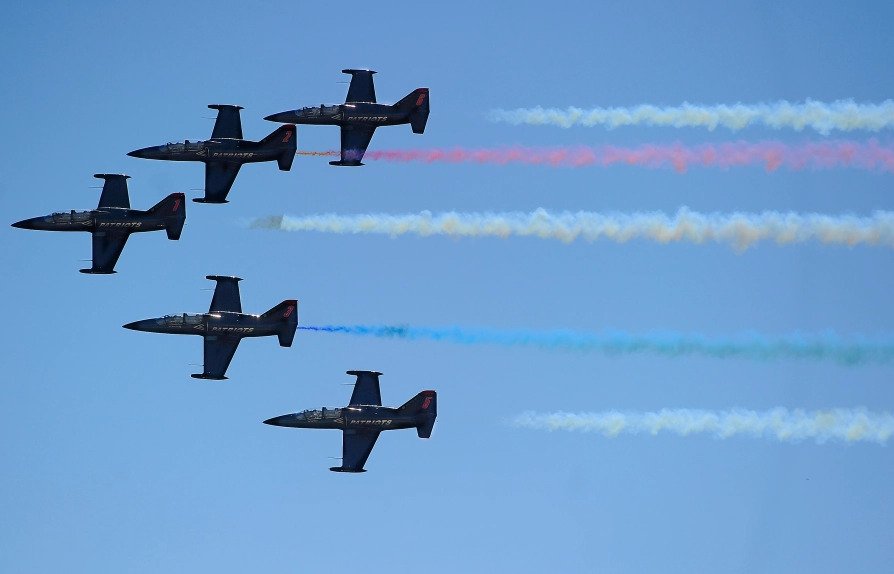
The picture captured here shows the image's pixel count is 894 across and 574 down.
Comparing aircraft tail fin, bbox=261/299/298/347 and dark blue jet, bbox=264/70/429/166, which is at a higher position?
dark blue jet, bbox=264/70/429/166

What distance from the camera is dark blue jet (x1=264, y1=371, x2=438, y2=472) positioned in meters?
105

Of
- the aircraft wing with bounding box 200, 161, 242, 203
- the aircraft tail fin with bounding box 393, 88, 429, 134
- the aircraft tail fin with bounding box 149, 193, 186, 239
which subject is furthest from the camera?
the aircraft wing with bounding box 200, 161, 242, 203

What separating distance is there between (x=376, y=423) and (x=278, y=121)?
15054 mm

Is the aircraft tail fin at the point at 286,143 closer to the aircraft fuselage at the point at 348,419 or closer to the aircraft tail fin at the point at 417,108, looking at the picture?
the aircraft tail fin at the point at 417,108

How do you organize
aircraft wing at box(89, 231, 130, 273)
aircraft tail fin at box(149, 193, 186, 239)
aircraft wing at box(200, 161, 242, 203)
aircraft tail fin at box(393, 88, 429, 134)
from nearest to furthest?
1. aircraft tail fin at box(393, 88, 429, 134)
2. aircraft tail fin at box(149, 193, 186, 239)
3. aircraft wing at box(200, 161, 242, 203)
4. aircraft wing at box(89, 231, 130, 273)

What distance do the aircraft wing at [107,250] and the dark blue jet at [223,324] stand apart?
3153mm

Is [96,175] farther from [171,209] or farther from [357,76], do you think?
[357,76]

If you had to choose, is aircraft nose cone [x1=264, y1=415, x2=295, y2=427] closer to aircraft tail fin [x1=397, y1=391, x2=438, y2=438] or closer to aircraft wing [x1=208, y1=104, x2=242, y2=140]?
aircraft tail fin [x1=397, y1=391, x2=438, y2=438]

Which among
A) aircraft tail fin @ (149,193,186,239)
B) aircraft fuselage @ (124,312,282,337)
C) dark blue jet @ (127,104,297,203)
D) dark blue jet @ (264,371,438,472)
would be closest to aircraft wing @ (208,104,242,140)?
dark blue jet @ (127,104,297,203)

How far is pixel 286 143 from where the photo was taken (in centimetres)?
10375

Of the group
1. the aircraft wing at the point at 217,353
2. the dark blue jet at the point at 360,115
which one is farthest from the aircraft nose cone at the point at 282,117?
the aircraft wing at the point at 217,353

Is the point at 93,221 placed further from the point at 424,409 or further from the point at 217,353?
the point at 424,409

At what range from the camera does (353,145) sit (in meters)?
104

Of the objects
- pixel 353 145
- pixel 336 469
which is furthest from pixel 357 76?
pixel 336 469
